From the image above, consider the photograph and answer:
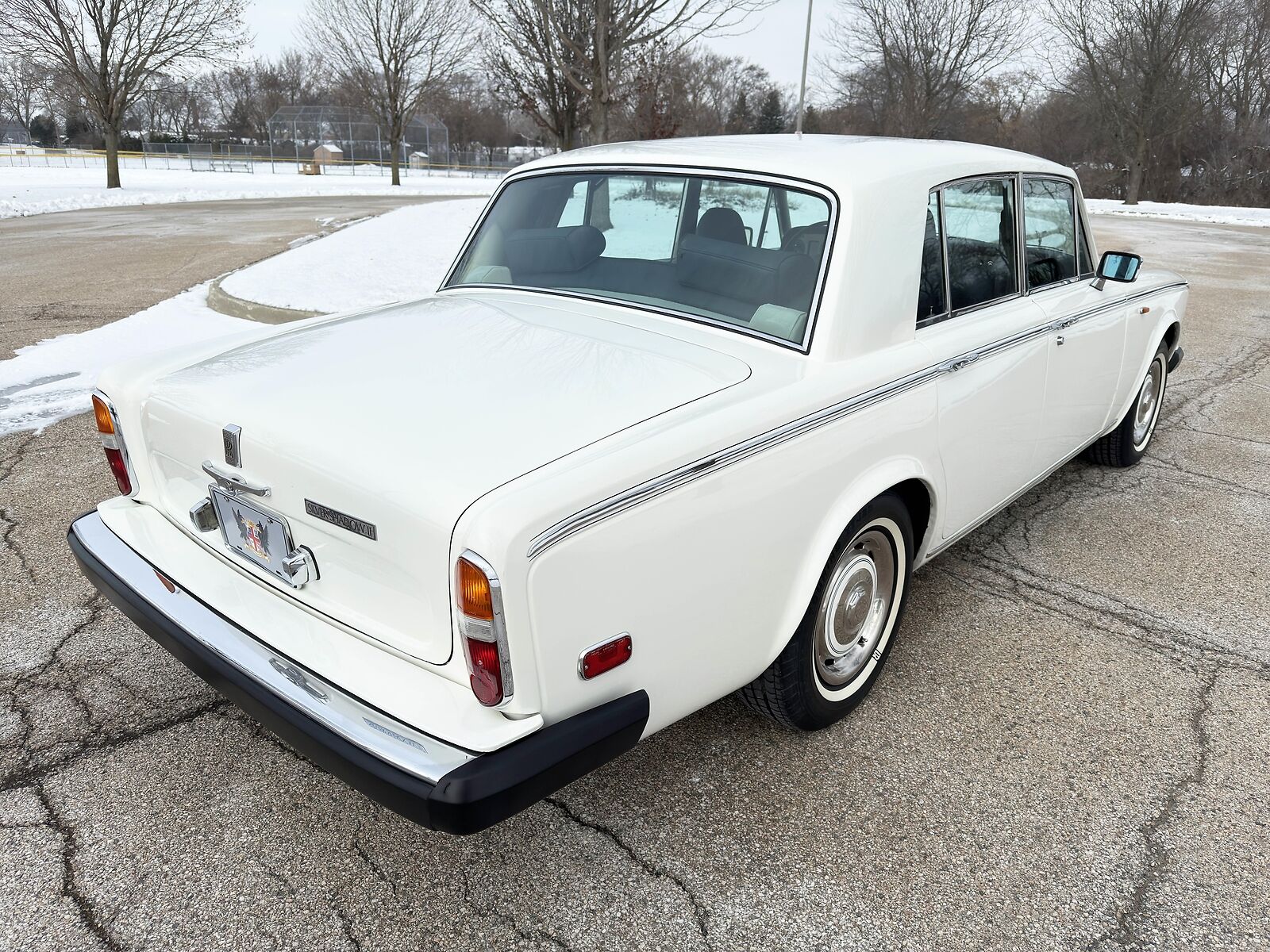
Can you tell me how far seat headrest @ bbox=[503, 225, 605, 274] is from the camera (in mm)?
3174

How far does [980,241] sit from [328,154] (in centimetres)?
5111

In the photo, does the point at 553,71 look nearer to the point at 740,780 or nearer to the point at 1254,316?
the point at 1254,316

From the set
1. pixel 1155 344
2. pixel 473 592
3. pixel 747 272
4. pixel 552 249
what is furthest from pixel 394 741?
pixel 1155 344

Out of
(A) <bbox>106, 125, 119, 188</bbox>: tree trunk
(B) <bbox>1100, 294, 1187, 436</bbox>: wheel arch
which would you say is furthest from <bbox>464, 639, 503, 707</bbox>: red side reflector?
(A) <bbox>106, 125, 119, 188</bbox>: tree trunk

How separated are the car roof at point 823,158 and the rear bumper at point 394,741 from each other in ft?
5.63

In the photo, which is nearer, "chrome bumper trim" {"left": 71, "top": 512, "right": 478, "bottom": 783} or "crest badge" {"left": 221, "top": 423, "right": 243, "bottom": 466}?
"chrome bumper trim" {"left": 71, "top": 512, "right": 478, "bottom": 783}

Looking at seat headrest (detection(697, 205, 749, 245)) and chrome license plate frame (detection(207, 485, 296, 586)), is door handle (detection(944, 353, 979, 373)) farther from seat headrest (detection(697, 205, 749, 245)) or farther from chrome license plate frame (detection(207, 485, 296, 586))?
chrome license plate frame (detection(207, 485, 296, 586))

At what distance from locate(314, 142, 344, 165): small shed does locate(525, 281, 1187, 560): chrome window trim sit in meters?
50.5

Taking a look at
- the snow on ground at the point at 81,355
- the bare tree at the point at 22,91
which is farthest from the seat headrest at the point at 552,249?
the bare tree at the point at 22,91

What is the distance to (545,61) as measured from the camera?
516 inches

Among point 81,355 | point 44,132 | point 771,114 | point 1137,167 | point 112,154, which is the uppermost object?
point 771,114

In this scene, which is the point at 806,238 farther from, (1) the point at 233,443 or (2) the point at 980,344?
(1) the point at 233,443

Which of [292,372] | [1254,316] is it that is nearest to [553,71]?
[1254,316]

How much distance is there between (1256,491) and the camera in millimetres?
4812
